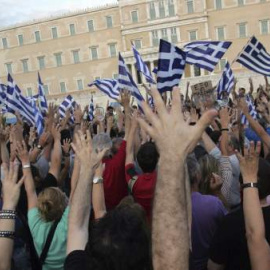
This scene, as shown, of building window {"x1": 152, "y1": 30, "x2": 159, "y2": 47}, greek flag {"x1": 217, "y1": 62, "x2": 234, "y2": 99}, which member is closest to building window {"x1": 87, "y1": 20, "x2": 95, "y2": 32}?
building window {"x1": 152, "y1": 30, "x2": 159, "y2": 47}

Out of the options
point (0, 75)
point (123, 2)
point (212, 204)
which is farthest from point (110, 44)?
point (212, 204)

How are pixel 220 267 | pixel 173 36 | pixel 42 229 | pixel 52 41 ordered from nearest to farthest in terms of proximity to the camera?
pixel 220 267
pixel 42 229
pixel 173 36
pixel 52 41

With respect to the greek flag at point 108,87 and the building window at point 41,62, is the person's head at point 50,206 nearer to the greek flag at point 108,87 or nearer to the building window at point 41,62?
the greek flag at point 108,87

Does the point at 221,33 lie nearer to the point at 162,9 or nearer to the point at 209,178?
the point at 162,9

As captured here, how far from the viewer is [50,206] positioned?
274cm

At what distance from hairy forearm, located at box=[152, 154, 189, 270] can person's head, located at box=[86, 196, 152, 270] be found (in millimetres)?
150

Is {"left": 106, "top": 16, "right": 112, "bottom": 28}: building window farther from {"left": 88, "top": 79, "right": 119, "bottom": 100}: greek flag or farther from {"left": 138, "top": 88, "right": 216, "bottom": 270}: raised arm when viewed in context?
{"left": 138, "top": 88, "right": 216, "bottom": 270}: raised arm

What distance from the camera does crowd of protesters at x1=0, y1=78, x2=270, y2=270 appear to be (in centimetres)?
148

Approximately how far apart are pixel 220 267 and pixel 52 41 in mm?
51180

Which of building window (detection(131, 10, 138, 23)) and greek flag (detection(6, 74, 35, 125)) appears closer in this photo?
greek flag (detection(6, 74, 35, 125))

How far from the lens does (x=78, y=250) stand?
194 cm

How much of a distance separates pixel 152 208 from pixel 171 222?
4.0 inches

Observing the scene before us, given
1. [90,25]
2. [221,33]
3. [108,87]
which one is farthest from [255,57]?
[90,25]

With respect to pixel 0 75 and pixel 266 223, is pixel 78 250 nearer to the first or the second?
pixel 266 223
